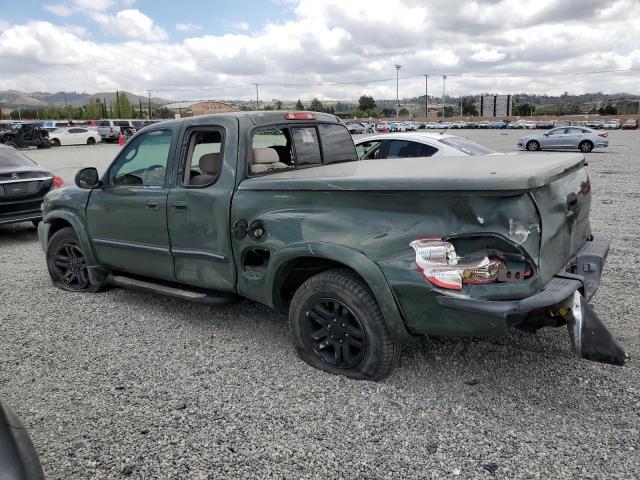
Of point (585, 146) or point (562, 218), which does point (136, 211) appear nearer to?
point (562, 218)

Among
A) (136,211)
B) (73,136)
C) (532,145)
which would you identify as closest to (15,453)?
(136,211)

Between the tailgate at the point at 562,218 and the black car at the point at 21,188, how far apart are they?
7.82 meters

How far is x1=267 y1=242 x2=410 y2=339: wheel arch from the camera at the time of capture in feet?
10.2

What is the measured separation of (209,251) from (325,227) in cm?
113

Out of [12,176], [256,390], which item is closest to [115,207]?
[256,390]

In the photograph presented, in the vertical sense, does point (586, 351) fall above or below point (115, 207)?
below

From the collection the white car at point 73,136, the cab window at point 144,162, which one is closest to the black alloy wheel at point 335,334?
the cab window at point 144,162

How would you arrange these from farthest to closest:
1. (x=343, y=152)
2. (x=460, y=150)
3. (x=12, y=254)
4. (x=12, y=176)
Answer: (x=460, y=150) < (x=12, y=176) < (x=12, y=254) < (x=343, y=152)

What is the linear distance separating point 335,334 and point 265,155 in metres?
1.61

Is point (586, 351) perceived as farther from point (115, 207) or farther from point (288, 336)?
point (115, 207)

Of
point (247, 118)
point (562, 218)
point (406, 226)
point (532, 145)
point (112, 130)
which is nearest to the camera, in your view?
point (406, 226)

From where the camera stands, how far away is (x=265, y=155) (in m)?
4.27

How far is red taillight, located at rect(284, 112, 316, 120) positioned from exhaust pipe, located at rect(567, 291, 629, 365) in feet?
8.98

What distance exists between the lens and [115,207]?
4.80m
